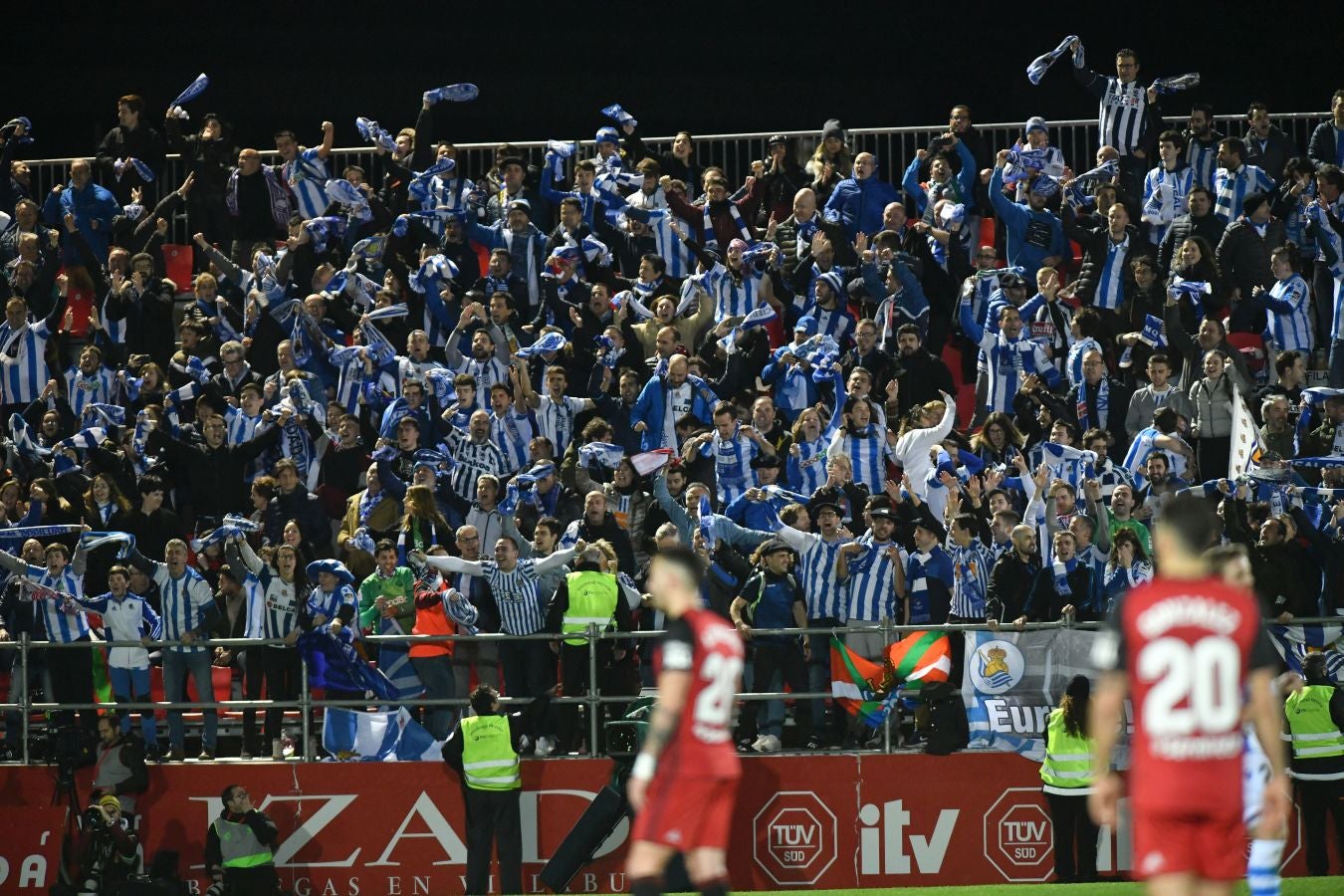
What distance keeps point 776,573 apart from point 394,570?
2.89m

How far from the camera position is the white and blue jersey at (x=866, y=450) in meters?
15.0

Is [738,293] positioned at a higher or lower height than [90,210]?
lower

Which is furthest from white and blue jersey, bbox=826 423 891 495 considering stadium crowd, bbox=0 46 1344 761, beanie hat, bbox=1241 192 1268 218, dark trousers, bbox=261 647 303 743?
beanie hat, bbox=1241 192 1268 218

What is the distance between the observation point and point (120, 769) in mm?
14281

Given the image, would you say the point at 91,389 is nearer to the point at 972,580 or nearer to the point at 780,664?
the point at 780,664

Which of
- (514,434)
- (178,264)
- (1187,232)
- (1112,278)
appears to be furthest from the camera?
(178,264)

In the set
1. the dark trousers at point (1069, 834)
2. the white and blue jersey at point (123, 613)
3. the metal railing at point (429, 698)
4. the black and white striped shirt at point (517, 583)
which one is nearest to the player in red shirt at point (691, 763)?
the metal railing at point (429, 698)

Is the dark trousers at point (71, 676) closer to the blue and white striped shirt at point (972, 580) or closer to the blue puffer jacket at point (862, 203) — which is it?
the blue and white striped shirt at point (972, 580)

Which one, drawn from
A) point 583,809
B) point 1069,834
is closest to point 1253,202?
point 1069,834

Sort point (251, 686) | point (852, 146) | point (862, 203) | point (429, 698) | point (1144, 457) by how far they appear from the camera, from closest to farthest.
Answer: point (429, 698)
point (251, 686)
point (1144, 457)
point (862, 203)
point (852, 146)

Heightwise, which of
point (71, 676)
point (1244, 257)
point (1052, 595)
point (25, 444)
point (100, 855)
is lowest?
point (100, 855)

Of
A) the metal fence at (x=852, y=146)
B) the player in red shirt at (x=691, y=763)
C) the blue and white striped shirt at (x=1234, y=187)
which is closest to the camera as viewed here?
the player in red shirt at (x=691, y=763)

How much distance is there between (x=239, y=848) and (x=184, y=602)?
1981 millimetres

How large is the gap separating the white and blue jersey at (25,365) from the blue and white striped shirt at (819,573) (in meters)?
8.42
